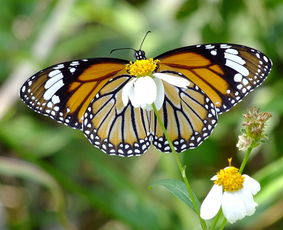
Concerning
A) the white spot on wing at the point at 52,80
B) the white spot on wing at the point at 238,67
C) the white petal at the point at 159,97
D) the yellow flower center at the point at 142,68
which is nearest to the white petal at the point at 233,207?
the white petal at the point at 159,97

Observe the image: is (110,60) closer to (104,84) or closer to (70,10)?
(104,84)

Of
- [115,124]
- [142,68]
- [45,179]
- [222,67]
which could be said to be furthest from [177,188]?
[45,179]


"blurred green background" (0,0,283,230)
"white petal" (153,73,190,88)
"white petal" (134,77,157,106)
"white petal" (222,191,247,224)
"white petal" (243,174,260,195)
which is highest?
"blurred green background" (0,0,283,230)

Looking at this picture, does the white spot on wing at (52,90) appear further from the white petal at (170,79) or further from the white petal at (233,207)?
the white petal at (233,207)

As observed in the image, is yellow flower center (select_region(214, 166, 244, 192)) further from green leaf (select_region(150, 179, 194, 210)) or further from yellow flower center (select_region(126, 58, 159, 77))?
yellow flower center (select_region(126, 58, 159, 77))

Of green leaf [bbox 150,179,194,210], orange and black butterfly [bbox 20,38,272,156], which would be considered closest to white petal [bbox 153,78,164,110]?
green leaf [bbox 150,179,194,210]

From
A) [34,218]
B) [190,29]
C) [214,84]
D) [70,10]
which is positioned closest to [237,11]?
[190,29]
